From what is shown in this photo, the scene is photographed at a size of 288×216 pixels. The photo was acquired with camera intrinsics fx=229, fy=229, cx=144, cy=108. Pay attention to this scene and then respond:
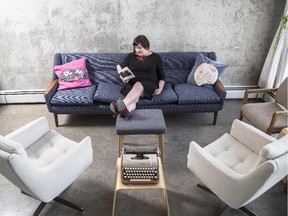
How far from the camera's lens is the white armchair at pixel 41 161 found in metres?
1.38

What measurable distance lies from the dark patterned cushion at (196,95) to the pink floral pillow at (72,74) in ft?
4.13

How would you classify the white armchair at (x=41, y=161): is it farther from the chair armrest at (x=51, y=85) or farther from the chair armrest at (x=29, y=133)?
the chair armrest at (x=51, y=85)

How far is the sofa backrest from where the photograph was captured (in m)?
3.20

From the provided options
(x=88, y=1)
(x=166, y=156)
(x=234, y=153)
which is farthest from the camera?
(x=88, y=1)

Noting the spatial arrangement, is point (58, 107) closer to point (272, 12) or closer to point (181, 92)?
point (181, 92)

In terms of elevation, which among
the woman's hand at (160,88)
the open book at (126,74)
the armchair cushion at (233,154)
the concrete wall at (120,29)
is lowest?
the armchair cushion at (233,154)

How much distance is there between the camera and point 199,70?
3105mm

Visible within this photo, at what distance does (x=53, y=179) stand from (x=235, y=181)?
1.22 meters

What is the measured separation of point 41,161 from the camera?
6.07 feet

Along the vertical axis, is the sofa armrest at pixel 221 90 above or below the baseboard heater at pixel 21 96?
above

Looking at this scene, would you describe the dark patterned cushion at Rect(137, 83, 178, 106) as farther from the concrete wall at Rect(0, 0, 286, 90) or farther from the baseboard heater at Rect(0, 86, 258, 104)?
the baseboard heater at Rect(0, 86, 258, 104)

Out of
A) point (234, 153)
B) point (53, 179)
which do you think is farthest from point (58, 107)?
point (234, 153)

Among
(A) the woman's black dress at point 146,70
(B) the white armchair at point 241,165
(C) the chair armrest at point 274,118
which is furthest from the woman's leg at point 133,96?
(C) the chair armrest at point 274,118

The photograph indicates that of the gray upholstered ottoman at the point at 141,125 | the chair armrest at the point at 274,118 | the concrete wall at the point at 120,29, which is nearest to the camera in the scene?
the gray upholstered ottoman at the point at 141,125
